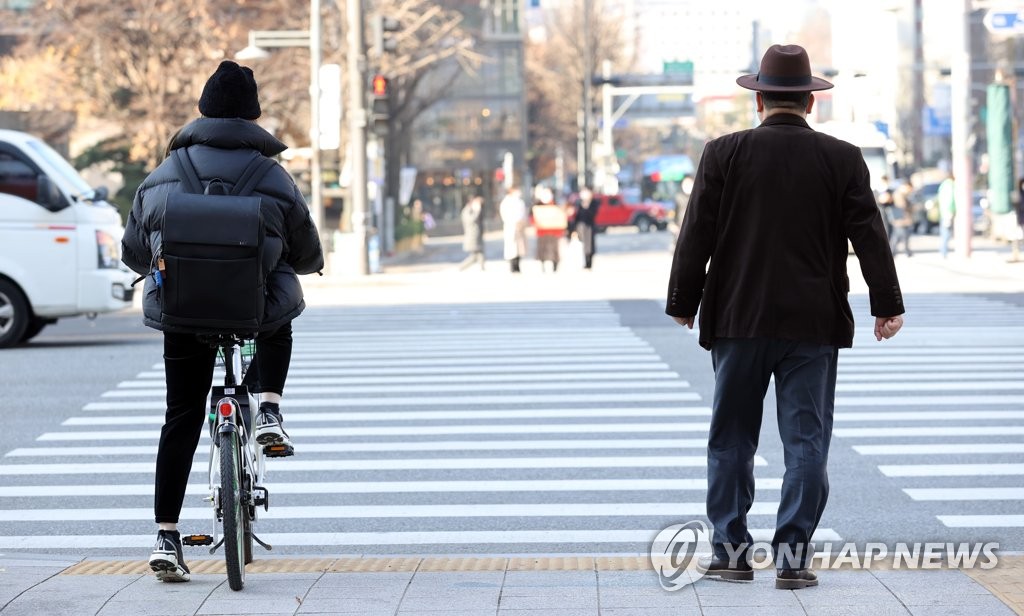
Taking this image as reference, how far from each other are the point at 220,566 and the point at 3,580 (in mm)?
867

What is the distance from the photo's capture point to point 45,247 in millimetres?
16922

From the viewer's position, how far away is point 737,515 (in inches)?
221

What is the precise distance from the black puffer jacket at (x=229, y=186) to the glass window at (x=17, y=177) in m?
11.9

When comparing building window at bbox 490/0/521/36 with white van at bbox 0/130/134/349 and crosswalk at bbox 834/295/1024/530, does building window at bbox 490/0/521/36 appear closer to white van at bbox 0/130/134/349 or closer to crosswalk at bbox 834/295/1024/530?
crosswalk at bbox 834/295/1024/530

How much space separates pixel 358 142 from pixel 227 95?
25.6m

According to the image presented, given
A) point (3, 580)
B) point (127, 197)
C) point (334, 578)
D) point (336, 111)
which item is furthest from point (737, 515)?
point (127, 197)

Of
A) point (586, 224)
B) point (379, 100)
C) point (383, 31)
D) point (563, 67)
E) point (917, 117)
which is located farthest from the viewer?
point (917, 117)

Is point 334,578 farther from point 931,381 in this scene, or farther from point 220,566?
point 931,381

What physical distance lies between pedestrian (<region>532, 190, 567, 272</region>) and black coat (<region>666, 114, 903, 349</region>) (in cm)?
2485

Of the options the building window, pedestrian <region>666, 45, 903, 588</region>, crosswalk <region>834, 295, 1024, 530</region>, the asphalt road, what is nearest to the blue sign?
the building window

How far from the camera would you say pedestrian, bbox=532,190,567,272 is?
99.9ft

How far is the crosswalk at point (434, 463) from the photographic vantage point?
762cm

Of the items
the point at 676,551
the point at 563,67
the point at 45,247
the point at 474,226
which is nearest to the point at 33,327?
the point at 45,247

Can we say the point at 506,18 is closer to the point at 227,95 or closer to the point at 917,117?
the point at 917,117
